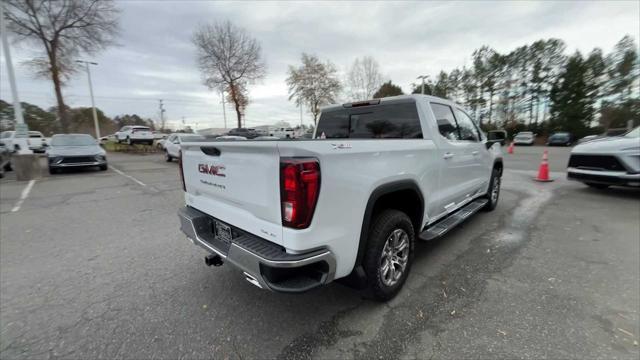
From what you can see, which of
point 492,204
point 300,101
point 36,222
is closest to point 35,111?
point 300,101

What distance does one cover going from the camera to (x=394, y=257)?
8.68 feet

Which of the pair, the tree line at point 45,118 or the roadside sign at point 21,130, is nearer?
the roadside sign at point 21,130

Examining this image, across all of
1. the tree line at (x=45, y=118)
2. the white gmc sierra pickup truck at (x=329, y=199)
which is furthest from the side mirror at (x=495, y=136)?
the tree line at (x=45, y=118)

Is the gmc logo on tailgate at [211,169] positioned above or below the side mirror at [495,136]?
below

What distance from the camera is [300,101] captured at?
122 ft

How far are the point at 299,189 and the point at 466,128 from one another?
3.56 m

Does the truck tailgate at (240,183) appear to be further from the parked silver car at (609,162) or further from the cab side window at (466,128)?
the parked silver car at (609,162)

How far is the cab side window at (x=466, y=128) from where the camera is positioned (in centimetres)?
409

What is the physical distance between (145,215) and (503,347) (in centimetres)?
590

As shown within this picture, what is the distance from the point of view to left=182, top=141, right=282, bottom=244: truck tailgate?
189 cm

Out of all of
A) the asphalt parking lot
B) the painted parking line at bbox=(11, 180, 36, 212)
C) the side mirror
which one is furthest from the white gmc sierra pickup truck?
the painted parking line at bbox=(11, 180, 36, 212)

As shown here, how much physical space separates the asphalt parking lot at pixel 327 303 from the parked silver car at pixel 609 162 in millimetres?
1735

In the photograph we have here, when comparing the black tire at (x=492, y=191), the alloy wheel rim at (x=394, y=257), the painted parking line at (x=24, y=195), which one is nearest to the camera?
the alloy wheel rim at (x=394, y=257)

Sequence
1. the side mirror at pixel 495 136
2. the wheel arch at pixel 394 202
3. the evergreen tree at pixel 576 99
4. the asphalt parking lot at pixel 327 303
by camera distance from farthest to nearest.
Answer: the evergreen tree at pixel 576 99, the side mirror at pixel 495 136, the wheel arch at pixel 394 202, the asphalt parking lot at pixel 327 303
